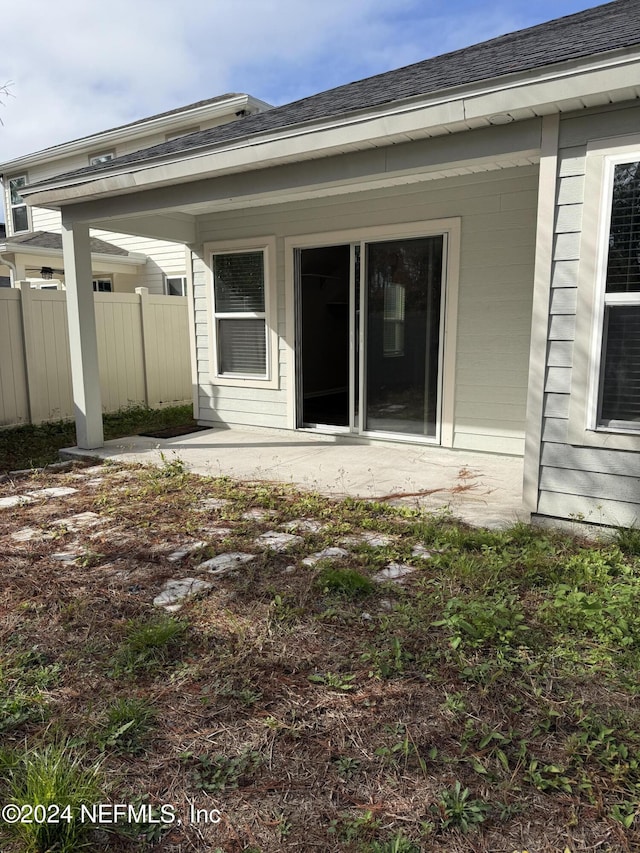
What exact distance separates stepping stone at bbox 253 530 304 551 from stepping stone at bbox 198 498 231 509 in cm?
67

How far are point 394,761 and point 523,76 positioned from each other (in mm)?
3324

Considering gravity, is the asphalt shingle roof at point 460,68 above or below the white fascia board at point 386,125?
above

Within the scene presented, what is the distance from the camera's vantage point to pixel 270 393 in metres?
6.79

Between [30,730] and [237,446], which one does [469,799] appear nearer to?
[30,730]

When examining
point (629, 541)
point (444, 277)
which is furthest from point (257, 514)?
point (444, 277)

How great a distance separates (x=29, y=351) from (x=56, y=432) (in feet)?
3.58

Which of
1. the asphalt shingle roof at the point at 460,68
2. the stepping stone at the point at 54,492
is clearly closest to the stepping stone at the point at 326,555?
the stepping stone at the point at 54,492

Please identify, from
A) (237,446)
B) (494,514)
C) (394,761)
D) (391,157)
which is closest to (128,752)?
(394,761)

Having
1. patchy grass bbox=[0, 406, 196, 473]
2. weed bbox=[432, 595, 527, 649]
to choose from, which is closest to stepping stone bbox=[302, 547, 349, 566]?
weed bbox=[432, 595, 527, 649]

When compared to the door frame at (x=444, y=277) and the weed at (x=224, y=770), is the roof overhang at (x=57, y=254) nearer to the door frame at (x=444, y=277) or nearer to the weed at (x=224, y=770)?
the door frame at (x=444, y=277)

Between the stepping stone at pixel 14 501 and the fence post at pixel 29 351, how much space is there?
3.18 meters

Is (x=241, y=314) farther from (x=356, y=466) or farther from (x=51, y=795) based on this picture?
(x=51, y=795)

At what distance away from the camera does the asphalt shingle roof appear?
325 cm

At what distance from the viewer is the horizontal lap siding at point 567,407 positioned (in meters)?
3.26
